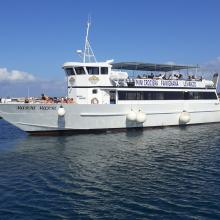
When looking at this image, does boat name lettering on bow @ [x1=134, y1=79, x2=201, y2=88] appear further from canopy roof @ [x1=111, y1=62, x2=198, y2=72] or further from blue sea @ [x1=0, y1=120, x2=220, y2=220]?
blue sea @ [x1=0, y1=120, x2=220, y2=220]

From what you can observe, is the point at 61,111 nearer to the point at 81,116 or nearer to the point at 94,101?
the point at 81,116

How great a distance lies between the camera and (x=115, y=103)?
105ft

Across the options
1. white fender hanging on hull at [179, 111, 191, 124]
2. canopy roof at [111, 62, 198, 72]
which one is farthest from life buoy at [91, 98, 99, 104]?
white fender hanging on hull at [179, 111, 191, 124]

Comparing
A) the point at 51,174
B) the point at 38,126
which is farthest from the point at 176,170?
the point at 38,126

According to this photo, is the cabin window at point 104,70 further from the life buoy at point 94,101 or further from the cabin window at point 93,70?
the life buoy at point 94,101

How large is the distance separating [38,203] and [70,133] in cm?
1711

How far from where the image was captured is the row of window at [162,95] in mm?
32500

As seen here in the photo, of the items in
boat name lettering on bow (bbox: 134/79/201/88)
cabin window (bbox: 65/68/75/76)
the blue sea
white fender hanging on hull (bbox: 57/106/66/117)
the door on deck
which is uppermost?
cabin window (bbox: 65/68/75/76)

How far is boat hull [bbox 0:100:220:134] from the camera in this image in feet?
95.1

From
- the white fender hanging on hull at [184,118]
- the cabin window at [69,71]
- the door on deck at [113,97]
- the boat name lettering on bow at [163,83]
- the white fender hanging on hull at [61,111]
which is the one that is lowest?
the white fender hanging on hull at [184,118]

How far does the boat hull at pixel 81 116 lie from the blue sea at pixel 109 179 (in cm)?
235

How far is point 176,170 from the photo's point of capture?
17938 millimetres

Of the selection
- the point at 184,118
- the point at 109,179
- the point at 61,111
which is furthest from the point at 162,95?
the point at 109,179

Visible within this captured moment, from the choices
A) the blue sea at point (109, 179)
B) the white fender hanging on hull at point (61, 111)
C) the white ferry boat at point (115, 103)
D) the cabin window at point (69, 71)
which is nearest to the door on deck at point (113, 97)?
the white ferry boat at point (115, 103)
